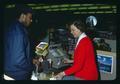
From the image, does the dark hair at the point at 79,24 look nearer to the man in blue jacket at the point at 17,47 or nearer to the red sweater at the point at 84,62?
the red sweater at the point at 84,62

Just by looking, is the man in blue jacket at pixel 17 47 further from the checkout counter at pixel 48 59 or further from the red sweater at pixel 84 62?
the red sweater at pixel 84 62

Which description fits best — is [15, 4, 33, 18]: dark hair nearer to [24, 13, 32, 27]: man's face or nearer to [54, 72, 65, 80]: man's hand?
[24, 13, 32, 27]: man's face

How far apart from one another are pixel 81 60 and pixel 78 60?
51 mm

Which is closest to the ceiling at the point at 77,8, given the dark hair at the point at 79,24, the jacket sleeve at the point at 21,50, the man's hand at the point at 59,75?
the dark hair at the point at 79,24

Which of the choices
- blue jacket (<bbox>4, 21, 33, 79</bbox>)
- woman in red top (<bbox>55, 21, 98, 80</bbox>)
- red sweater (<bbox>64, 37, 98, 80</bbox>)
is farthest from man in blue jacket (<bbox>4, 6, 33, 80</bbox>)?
red sweater (<bbox>64, 37, 98, 80</bbox>)

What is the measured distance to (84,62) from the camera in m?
6.36

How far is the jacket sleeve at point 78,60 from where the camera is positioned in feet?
20.8

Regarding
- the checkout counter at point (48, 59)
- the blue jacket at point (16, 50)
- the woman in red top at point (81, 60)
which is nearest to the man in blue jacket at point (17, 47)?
the blue jacket at point (16, 50)

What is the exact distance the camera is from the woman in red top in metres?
6.34

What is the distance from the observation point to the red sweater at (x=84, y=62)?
249 inches

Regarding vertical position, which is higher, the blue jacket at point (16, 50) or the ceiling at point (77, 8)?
the ceiling at point (77, 8)

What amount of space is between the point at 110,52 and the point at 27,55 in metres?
1.41

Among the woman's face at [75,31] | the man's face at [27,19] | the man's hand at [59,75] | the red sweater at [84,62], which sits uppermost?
the man's face at [27,19]

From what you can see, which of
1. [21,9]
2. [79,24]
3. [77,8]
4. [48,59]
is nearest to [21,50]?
[48,59]
